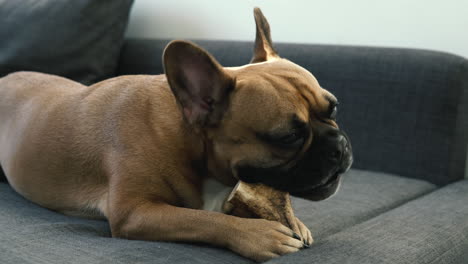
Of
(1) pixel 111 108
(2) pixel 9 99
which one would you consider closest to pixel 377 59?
(1) pixel 111 108

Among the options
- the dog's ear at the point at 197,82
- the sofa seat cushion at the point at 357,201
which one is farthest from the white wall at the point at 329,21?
the dog's ear at the point at 197,82

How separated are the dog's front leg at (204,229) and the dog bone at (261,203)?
68 millimetres

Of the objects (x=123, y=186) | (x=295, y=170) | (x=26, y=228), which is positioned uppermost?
(x=295, y=170)

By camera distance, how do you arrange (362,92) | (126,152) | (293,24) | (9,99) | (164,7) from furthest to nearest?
(164,7) → (293,24) → (362,92) → (9,99) → (126,152)

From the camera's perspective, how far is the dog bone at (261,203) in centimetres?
114

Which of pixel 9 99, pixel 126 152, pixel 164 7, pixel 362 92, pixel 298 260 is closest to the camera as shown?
pixel 298 260

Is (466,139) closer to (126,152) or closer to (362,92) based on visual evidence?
(362,92)

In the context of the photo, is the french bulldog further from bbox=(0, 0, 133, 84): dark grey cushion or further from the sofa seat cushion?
bbox=(0, 0, 133, 84): dark grey cushion

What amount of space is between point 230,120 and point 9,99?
827 mm

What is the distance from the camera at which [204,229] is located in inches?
42.6

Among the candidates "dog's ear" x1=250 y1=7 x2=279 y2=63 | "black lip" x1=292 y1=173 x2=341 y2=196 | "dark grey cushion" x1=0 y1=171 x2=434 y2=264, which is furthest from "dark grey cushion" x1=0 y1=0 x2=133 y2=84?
"black lip" x1=292 y1=173 x2=341 y2=196

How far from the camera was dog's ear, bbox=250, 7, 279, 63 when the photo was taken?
134 cm

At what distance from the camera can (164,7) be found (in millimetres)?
2584

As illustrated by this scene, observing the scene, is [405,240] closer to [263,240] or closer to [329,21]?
[263,240]
